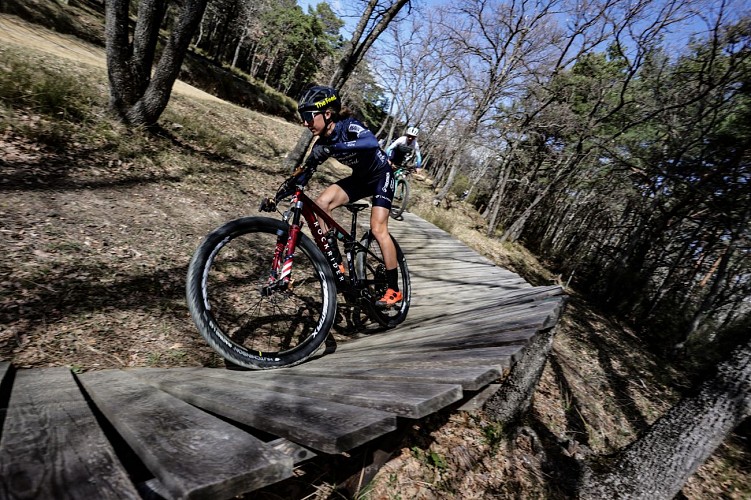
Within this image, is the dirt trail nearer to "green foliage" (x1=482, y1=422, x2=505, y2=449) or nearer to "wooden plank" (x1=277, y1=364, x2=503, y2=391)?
"wooden plank" (x1=277, y1=364, x2=503, y2=391)

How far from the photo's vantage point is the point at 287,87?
52.8 m

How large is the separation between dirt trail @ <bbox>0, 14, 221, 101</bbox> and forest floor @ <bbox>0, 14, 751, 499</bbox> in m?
2.99

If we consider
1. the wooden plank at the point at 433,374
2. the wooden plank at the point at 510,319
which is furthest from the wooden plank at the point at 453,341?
the wooden plank at the point at 433,374

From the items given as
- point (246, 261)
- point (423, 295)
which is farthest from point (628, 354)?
point (246, 261)

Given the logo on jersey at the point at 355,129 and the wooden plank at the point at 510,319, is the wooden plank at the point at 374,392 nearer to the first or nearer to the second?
the wooden plank at the point at 510,319

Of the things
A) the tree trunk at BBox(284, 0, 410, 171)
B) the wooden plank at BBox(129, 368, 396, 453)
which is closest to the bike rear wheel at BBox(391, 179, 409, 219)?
the tree trunk at BBox(284, 0, 410, 171)

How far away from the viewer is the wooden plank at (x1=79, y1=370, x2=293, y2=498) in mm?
967

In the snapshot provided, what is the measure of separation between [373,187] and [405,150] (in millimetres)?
6682

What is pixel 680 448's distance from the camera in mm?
3463

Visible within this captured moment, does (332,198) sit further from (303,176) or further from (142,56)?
(142,56)

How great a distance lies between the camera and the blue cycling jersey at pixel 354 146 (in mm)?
3676

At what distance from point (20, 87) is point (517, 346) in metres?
8.88

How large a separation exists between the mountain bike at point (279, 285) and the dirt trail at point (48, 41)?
10.9m

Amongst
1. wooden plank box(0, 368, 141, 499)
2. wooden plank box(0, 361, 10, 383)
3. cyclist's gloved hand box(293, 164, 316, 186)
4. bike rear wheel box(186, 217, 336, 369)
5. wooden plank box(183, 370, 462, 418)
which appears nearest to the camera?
wooden plank box(0, 368, 141, 499)
